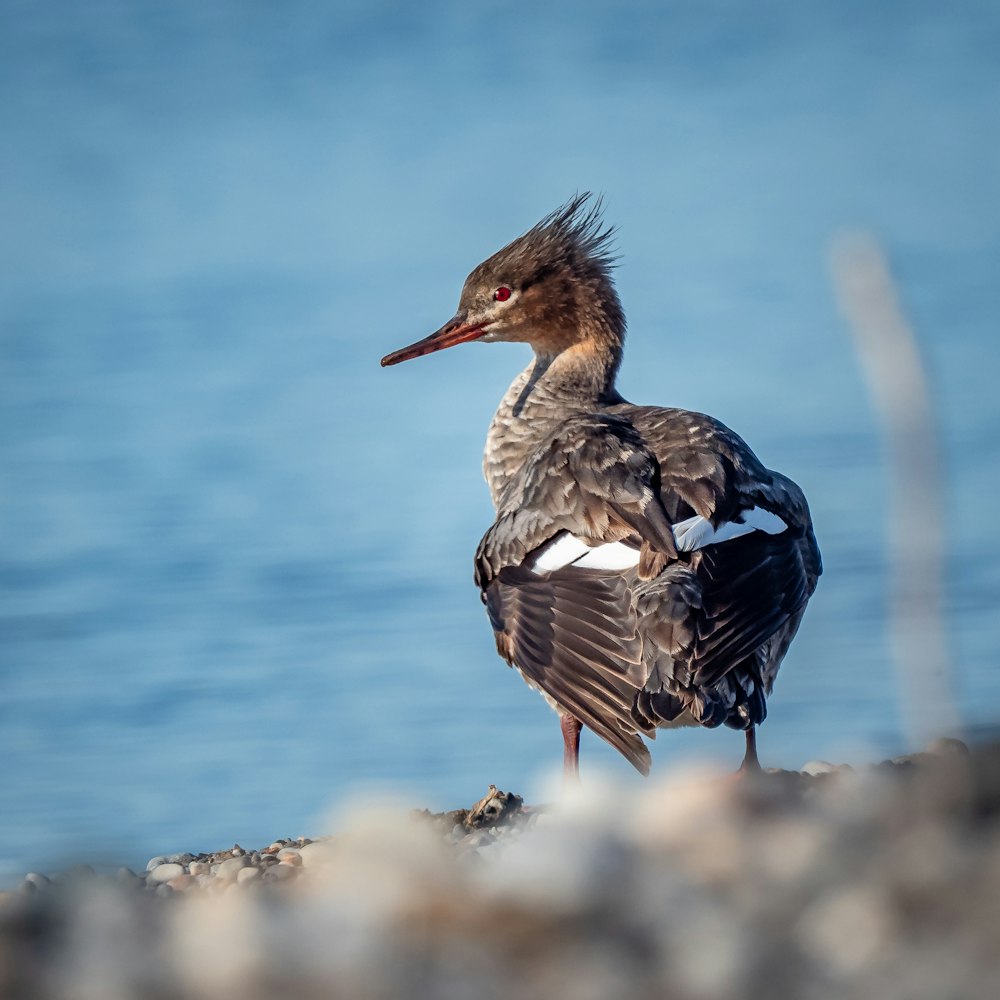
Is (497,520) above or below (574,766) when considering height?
above

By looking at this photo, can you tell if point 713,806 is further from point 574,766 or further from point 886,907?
point 574,766

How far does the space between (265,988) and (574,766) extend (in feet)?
11.3

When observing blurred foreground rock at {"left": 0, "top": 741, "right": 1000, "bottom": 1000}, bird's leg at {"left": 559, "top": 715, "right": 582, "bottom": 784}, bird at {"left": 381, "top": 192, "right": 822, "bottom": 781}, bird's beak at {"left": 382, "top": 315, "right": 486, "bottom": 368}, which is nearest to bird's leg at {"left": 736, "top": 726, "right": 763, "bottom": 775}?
bird at {"left": 381, "top": 192, "right": 822, "bottom": 781}

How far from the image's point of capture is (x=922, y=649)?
338 centimetres

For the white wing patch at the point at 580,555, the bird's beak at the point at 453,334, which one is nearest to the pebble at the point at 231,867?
the white wing patch at the point at 580,555

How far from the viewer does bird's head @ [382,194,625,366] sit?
25.6 feet

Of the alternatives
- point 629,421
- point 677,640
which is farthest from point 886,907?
point 629,421

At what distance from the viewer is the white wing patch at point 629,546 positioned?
206 inches

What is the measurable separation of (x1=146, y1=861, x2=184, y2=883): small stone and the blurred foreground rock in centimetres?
170

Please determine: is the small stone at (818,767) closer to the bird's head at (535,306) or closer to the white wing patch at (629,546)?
the white wing patch at (629,546)

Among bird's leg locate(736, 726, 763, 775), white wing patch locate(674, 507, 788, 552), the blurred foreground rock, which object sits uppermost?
white wing patch locate(674, 507, 788, 552)

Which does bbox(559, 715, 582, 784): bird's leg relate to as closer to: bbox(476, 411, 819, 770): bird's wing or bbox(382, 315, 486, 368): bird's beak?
bbox(476, 411, 819, 770): bird's wing

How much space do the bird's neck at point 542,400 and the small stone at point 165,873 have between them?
2335 millimetres

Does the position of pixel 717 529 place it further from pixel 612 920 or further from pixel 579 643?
pixel 612 920
